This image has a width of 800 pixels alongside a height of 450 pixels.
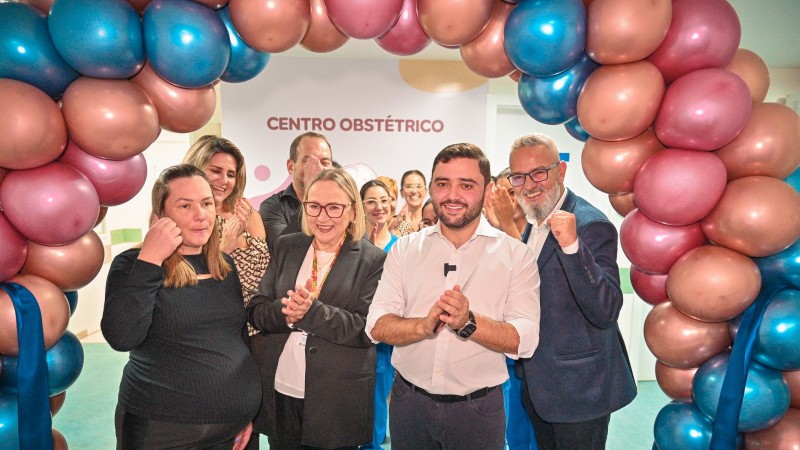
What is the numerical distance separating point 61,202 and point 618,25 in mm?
1723

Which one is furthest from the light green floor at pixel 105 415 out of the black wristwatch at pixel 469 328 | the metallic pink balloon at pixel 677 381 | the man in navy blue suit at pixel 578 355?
the black wristwatch at pixel 469 328

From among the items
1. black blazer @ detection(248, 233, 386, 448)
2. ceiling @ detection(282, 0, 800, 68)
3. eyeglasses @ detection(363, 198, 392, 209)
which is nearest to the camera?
A: black blazer @ detection(248, 233, 386, 448)

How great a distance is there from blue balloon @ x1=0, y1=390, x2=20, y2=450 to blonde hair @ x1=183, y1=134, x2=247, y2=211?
3.85 ft

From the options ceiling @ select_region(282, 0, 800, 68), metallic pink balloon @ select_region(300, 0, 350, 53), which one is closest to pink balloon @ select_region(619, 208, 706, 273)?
metallic pink balloon @ select_region(300, 0, 350, 53)

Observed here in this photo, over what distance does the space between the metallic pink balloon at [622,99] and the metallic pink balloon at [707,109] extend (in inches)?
2.5

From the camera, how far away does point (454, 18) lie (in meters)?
1.73

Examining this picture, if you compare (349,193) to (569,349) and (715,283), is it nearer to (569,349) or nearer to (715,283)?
(569,349)

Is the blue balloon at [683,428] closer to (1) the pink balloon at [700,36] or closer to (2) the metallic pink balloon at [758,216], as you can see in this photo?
(2) the metallic pink balloon at [758,216]

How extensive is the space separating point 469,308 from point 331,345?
0.59 meters

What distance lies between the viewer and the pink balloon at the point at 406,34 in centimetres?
189

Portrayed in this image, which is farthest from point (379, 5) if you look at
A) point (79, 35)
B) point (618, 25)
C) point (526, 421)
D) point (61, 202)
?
point (526, 421)

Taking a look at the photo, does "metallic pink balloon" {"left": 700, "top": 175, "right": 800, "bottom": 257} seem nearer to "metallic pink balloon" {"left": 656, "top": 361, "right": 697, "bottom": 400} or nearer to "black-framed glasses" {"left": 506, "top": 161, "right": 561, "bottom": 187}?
"metallic pink balloon" {"left": 656, "top": 361, "right": 697, "bottom": 400}

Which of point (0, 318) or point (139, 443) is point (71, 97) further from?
point (139, 443)

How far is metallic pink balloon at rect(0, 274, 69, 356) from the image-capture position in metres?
1.56
